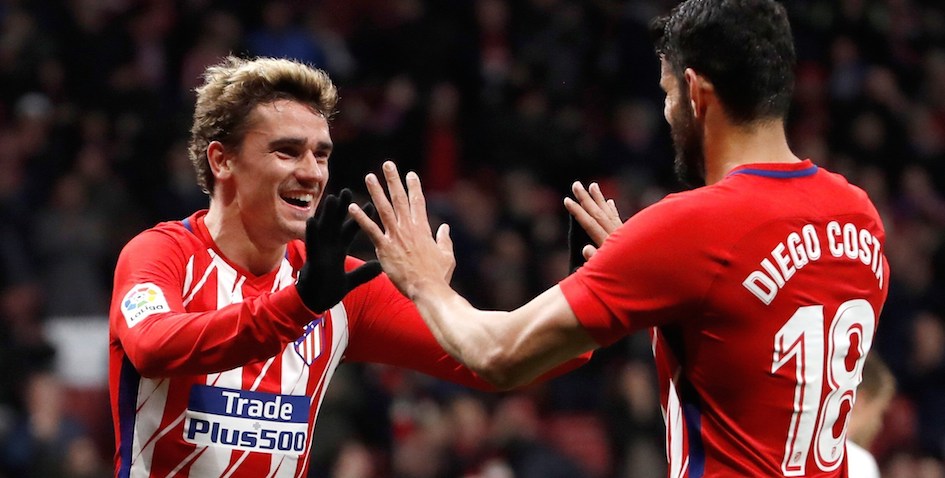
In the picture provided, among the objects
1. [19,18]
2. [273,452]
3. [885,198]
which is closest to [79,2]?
[19,18]

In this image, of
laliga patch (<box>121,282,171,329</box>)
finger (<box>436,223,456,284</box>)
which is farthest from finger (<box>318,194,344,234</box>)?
laliga patch (<box>121,282,171,329</box>)

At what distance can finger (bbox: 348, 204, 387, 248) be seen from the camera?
3607 millimetres

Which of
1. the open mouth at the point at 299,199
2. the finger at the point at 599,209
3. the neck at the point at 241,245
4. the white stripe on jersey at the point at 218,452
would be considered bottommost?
the white stripe on jersey at the point at 218,452

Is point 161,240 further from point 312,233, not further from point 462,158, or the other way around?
point 462,158

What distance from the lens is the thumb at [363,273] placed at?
12.1 ft

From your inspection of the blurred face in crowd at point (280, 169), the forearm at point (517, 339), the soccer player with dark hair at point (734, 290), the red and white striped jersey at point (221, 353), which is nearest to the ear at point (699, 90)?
the soccer player with dark hair at point (734, 290)

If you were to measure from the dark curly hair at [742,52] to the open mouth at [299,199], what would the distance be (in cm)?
145

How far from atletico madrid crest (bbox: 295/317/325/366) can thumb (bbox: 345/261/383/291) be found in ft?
1.78

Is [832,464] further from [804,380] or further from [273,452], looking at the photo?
[273,452]

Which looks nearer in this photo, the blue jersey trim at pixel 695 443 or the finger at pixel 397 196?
the blue jersey trim at pixel 695 443

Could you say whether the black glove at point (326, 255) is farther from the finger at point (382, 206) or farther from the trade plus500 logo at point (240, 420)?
the trade plus500 logo at point (240, 420)

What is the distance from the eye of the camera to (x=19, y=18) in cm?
1077

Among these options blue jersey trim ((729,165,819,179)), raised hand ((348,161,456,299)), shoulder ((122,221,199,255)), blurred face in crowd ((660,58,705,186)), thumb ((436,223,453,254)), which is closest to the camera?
blue jersey trim ((729,165,819,179))

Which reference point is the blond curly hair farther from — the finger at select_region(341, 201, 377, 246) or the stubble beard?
the stubble beard
